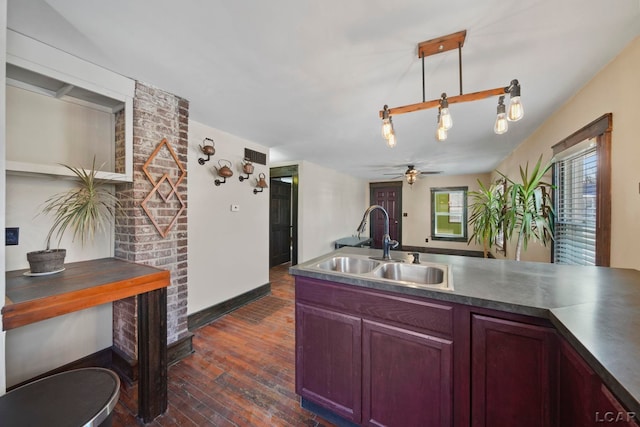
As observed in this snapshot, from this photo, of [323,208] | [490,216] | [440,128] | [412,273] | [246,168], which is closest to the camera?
[440,128]

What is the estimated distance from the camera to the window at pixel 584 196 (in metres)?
1.74

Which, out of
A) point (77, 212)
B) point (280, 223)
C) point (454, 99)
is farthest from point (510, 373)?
point (280, 223)

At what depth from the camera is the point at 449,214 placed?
704 cm

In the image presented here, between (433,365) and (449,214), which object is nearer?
(433,365)

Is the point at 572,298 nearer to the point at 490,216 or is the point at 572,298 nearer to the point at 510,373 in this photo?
the point at 510,373

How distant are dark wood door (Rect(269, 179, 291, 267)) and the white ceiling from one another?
9.73 feet

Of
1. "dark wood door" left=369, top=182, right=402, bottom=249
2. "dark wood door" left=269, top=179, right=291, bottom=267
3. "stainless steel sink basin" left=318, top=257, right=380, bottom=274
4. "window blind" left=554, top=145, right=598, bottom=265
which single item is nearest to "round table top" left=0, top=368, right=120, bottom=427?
"stainless steel sink basin" left=318, top=257, right=380, bottom=274

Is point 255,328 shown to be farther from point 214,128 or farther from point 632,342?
point 632,342

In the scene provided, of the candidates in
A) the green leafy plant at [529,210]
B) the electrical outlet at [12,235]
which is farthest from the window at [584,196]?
the electrical outlet at [12,235]

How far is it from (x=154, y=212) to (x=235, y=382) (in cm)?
155

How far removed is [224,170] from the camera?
2873 mm

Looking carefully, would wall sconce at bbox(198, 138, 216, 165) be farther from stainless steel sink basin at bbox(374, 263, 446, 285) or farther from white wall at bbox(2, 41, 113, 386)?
stainless steel sink basin at bbox(374, 263, 446, 285)

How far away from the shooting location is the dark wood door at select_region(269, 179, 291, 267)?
17.8 feet

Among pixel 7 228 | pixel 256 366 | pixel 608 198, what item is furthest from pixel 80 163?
pixel 608 198
